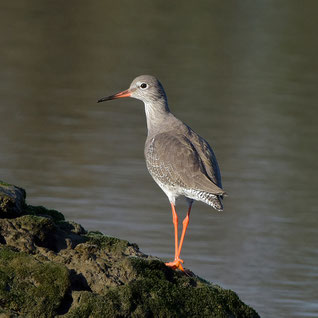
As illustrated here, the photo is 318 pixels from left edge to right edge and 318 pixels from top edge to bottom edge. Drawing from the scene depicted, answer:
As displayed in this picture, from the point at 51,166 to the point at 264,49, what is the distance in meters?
12.1

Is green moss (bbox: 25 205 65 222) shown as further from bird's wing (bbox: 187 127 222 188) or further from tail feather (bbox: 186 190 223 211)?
bird's wing (bbox: 187 127 222 188)

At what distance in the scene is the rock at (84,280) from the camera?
6.12 m

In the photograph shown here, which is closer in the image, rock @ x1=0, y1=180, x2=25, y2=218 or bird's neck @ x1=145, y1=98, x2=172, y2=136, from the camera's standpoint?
rock @ x1=0, y1=180, x2=25, y2=218

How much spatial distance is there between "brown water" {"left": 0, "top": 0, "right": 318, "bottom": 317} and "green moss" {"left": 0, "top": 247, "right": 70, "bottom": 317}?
14.6ft

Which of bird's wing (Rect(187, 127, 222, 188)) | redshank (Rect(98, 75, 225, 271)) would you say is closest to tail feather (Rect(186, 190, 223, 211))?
redshank (Rect(98, 75, 225, 271))

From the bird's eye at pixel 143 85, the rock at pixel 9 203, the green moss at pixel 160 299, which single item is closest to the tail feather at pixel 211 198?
the green moss at pixel 160 299

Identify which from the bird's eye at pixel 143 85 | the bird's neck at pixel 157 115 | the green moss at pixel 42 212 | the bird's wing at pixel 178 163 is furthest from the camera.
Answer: the bird's eye at pixel 143 85

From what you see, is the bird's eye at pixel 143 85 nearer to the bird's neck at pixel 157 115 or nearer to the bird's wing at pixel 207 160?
the bird's neck at pixel 157 115

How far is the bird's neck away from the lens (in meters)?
9.50

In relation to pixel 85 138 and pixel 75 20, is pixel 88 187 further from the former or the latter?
pixel 75 20

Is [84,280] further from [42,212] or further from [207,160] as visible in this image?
[207,160]

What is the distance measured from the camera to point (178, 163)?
8.53 metres

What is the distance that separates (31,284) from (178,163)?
2.80 meters

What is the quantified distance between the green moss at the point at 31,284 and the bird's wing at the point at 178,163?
232 centimetres
